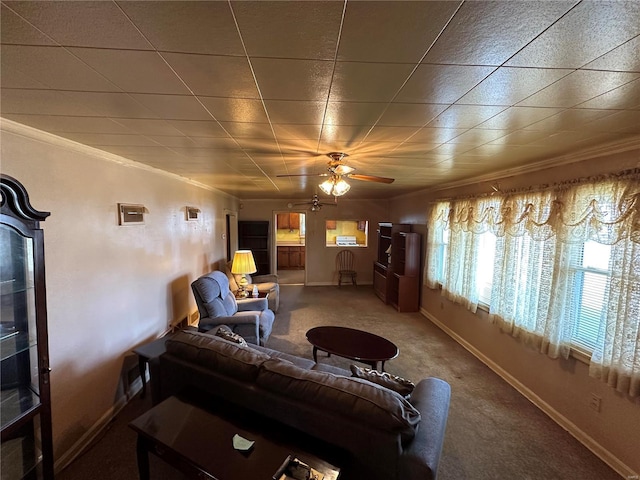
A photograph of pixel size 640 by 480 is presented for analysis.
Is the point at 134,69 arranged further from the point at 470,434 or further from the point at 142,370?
the point at 470,434

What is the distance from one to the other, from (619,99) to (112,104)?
8.20 feet

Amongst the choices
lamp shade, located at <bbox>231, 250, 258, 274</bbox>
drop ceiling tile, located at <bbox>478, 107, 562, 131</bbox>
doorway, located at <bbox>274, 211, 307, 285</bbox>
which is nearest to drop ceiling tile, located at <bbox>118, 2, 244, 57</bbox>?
drop ceiling tile, located at <bbox>478, 107, 562, 131</bbox>

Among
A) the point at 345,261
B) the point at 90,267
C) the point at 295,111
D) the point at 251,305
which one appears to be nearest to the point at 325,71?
the point at 295,111

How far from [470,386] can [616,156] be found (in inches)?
97.7

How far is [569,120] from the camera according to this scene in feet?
5.32

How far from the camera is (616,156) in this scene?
6.99ft

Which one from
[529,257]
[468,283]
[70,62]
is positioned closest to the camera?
[70,62]

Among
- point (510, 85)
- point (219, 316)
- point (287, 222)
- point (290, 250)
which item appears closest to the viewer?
point (510, 85)

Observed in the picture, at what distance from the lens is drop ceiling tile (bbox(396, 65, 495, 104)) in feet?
3.62

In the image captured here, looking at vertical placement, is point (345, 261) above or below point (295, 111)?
below

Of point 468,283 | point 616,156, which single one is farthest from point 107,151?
point 468,283

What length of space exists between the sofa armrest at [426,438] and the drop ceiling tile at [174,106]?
6.76ft

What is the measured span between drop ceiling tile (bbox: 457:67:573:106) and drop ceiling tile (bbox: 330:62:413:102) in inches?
14.6

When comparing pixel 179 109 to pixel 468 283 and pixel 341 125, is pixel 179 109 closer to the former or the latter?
pixel 341 125
